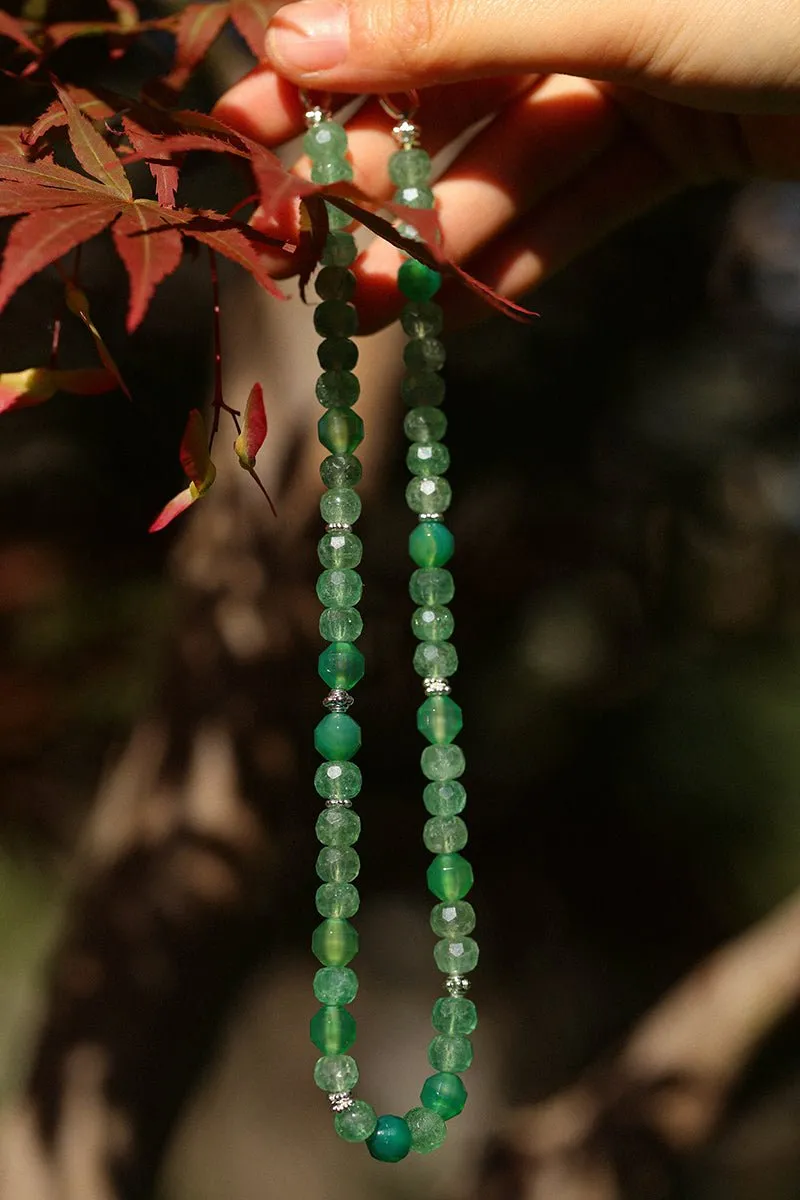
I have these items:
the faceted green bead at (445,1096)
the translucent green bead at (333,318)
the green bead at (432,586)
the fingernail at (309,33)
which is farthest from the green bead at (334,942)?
the fingernail at (309,33)

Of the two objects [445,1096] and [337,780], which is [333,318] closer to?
[337,780]

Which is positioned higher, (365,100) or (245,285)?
(365,100)

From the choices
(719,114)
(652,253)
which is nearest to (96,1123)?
(719,114)

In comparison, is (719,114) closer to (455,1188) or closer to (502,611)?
(502,611)

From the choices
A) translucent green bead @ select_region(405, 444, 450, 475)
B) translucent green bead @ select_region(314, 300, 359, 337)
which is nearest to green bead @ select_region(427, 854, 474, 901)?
translucent green bead @ select_region(405, 444, 450, 475)

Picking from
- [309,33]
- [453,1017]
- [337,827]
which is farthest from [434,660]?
[309,33]

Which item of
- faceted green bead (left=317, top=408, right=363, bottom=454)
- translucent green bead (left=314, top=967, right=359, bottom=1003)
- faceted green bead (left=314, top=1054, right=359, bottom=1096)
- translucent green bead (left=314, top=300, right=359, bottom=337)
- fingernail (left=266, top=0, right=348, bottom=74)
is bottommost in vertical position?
faceted green bead (left=314, top=1054, right=359, bottom=1096)

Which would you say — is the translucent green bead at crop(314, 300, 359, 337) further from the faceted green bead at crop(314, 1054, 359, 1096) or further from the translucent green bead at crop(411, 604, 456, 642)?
the faceted green bead at crop(314, 1054, 359, 1096)
